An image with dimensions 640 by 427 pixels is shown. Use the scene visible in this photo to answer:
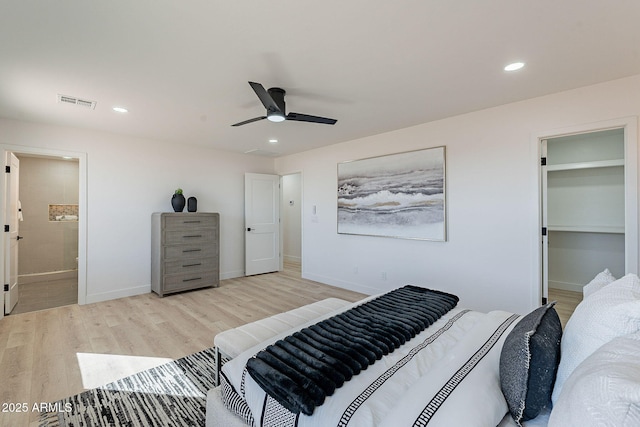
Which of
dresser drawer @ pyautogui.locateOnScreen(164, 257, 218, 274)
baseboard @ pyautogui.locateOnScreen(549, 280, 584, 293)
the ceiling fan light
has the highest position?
the ceiling fan light

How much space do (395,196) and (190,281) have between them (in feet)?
11.3

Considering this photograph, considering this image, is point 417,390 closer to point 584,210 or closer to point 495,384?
point 495,384

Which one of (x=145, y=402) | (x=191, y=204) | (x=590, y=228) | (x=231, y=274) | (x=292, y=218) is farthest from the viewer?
(x=292, y=218)

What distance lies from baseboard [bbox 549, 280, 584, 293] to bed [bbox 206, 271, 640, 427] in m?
3.85

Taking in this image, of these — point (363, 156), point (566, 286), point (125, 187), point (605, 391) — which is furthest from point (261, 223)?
point (605, 391)

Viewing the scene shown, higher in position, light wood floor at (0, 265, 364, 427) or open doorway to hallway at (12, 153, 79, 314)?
open doorway to hallway at (12, 153, 79, 314)

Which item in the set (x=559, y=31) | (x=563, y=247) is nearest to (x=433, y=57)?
(x=559, y=31)

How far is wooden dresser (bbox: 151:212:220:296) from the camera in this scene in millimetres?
4402

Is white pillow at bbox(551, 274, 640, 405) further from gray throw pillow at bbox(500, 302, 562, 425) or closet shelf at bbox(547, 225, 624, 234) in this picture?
closet shelf at bbox(547, 225, 624, 234)

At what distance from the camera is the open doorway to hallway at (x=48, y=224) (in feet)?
16.9

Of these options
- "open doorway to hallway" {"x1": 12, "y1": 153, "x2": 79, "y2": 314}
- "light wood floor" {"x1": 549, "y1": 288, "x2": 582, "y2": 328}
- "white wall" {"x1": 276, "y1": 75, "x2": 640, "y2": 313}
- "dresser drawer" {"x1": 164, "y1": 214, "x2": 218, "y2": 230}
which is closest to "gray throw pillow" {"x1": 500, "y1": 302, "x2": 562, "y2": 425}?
"white wall" {"x1": 276, "y1": 75, "x2": 640, "y2": 313}

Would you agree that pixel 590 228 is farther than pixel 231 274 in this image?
No

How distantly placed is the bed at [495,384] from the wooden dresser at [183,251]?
11.3 feet

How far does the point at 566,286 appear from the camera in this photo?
447 centimetres
